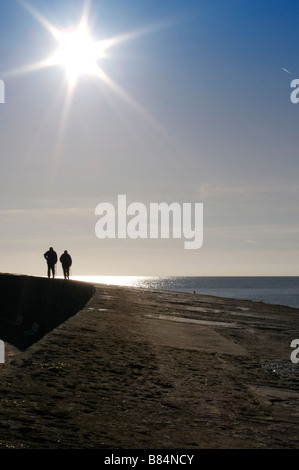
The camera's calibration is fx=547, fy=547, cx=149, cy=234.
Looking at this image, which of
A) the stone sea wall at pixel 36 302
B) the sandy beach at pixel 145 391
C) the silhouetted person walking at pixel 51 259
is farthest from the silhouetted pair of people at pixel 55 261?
the sandy beach at pixel 145 391

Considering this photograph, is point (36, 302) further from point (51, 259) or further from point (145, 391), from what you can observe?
point (145, 391)

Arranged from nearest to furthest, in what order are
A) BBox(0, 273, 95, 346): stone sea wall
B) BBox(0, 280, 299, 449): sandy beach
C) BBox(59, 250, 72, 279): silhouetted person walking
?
BBox(0, 280, 299, 449): sandy beach
BBox(0, 273, 95, 346): stone sea wall
BBox(59, 250, 72, 279): silhouetted person walking

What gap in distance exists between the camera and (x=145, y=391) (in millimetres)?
5113

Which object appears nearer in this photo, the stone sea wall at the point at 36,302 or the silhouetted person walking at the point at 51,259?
the stone sea wall at the point at 36,302

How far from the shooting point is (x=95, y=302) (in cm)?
1214

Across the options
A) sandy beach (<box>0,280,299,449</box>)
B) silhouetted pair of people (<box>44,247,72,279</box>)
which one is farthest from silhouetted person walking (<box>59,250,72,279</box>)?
sandy beach (<box>0,280,299,449</box>)

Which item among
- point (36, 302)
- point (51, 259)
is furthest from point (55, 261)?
point (36, 302)

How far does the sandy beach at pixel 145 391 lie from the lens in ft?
12.6

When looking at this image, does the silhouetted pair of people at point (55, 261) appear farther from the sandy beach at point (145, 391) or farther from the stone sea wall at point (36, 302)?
the sandy beach at point (145, 391)

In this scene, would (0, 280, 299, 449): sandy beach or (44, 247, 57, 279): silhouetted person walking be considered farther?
(44, 247, 57, 279): silhouetted person walking

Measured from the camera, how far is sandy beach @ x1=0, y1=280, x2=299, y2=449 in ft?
12.6

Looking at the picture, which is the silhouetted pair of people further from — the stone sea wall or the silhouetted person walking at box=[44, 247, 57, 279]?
the stone sea wall

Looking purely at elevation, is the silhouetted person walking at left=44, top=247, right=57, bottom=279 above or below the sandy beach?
above

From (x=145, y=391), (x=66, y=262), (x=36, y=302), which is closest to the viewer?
(x=145, y=391)
